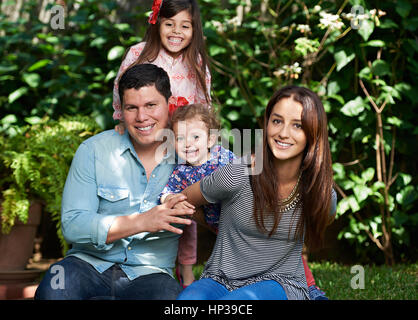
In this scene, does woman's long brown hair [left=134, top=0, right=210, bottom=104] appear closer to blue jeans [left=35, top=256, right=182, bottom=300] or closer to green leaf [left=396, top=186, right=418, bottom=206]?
blue jeans [left=35, top=256, right=182, bottom=300]

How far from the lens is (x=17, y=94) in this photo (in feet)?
16.5

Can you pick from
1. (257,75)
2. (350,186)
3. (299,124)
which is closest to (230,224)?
(299,124)

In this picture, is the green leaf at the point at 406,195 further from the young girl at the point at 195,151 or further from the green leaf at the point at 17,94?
the green leaf at the point at 17,94

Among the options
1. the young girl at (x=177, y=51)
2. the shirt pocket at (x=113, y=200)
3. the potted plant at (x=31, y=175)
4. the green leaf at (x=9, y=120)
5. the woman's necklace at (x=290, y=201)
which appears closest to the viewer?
the woman's necklace at (x=290, y=201)

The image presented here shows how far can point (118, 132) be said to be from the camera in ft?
8.55

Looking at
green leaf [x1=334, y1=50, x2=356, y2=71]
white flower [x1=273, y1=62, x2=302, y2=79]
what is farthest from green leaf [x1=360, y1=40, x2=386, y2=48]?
white flower [x1=273, y1=62, x2=302, y2=79]

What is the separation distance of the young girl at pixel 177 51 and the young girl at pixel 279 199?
0.95 meters

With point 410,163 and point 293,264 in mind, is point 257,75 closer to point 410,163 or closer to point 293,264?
point 410,163

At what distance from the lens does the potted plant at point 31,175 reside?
3693 mm

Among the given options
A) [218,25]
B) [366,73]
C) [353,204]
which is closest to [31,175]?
[218,25]

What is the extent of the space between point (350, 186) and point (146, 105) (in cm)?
255

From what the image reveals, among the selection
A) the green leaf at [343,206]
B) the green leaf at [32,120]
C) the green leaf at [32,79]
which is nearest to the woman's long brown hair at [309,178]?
the green leaf at [343,206]

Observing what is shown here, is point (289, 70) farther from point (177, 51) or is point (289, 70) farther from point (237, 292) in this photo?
point (237, 292)

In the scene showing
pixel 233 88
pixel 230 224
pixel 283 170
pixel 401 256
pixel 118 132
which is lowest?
pixel 401 256
